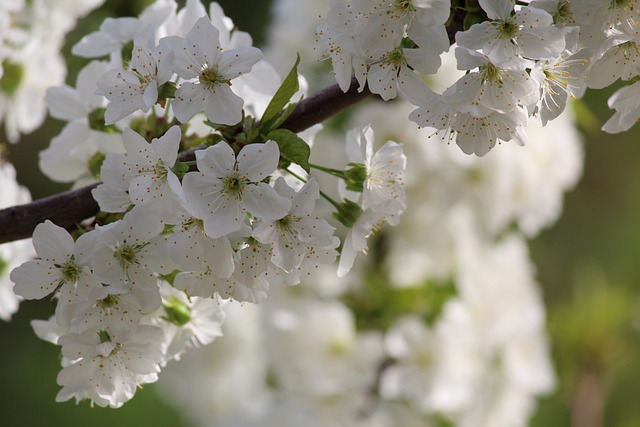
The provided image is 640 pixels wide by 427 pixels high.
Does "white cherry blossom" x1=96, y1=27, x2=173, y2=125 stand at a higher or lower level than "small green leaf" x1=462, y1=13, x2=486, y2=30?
lower

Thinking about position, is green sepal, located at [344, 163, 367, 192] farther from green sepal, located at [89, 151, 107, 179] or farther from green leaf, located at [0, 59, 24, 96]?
green leaf, located at [0, 59, 24, 96]

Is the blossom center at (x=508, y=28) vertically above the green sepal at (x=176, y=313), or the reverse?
the blossom center at (x=508, y=28)

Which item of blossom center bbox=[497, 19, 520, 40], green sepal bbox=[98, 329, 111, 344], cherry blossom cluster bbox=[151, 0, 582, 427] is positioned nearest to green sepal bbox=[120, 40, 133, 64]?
green sepal bbox=[98, 329, 111, 344]

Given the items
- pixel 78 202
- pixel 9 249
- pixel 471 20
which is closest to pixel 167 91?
pixel 78 202

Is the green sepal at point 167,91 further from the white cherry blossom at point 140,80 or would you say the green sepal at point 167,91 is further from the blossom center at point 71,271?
the blossom center at point 71,271

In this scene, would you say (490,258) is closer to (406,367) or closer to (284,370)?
(406,367)

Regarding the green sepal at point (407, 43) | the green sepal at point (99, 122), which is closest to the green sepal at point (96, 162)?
the green sepal at point (99, 122)
